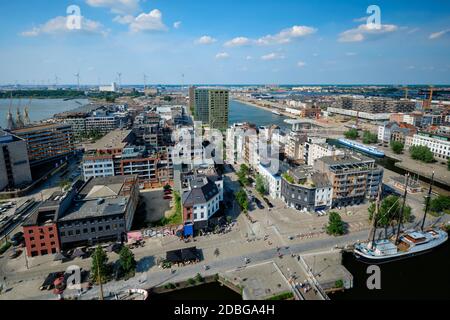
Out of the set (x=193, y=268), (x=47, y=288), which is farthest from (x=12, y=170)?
(x=193, y=268)

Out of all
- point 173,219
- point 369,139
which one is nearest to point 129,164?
point 173,219

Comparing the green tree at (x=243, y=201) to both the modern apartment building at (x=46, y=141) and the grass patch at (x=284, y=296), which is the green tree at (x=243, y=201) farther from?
the modern apartment building at (x=46, y=141)

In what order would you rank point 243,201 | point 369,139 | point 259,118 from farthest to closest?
point 259,118 < point 369,139 < point 243,201

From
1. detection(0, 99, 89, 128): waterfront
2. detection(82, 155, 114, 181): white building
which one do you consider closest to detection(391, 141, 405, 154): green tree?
detection(82, 155, 114, 181): white building

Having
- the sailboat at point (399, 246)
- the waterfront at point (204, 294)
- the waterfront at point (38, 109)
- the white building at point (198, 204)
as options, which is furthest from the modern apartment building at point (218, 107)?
the waterfront at point (38, 109)

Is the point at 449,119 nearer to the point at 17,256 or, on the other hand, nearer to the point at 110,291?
the point at 110,291

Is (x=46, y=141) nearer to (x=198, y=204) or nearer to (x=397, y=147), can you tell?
(x=198, y=204)
